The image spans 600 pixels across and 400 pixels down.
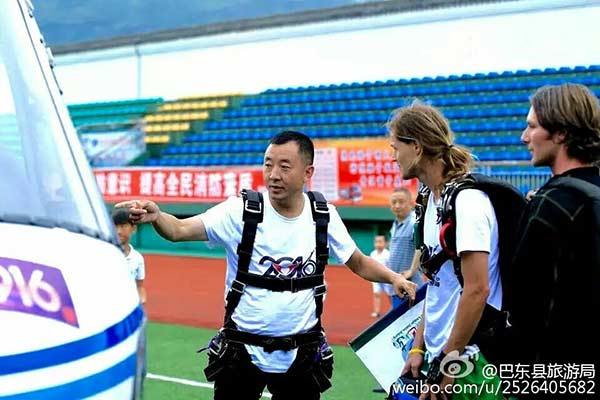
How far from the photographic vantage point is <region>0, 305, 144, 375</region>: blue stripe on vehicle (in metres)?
1.82

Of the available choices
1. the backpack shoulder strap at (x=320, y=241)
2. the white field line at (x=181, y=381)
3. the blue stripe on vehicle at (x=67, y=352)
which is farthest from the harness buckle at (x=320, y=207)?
the white field line at (x=181, y=381)

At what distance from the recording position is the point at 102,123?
1026 inches

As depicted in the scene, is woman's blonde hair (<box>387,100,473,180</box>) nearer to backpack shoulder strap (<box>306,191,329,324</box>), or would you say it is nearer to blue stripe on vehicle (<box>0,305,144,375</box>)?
backpack shoulder strap (<box>306,191,329,324</box>)

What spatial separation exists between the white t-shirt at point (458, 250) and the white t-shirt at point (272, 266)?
2.25ft

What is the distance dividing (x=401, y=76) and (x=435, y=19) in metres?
1.71

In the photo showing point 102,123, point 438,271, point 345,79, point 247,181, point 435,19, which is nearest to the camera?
point 438,271

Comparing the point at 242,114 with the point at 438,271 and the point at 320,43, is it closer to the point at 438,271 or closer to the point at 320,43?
the point at 320,43

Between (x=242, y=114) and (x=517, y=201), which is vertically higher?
(x=242, y=114)

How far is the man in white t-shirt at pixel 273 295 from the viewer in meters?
3.78

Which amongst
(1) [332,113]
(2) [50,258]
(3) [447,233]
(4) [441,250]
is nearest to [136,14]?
(1) [332,113]

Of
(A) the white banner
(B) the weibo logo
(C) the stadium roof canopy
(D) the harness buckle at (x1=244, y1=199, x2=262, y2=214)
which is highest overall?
(C) the stadium roof canopy

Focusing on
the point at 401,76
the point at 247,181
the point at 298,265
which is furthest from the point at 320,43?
the point at 298,265

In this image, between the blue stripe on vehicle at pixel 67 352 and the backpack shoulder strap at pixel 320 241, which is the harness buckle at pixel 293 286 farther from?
the blue stripe on vehicle at pixel 67 352

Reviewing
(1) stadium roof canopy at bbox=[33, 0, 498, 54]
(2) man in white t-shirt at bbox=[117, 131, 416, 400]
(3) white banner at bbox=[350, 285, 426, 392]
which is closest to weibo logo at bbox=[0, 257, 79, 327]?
(2) man in white t-shirt at bbox=[117, 131, 416, 400]
